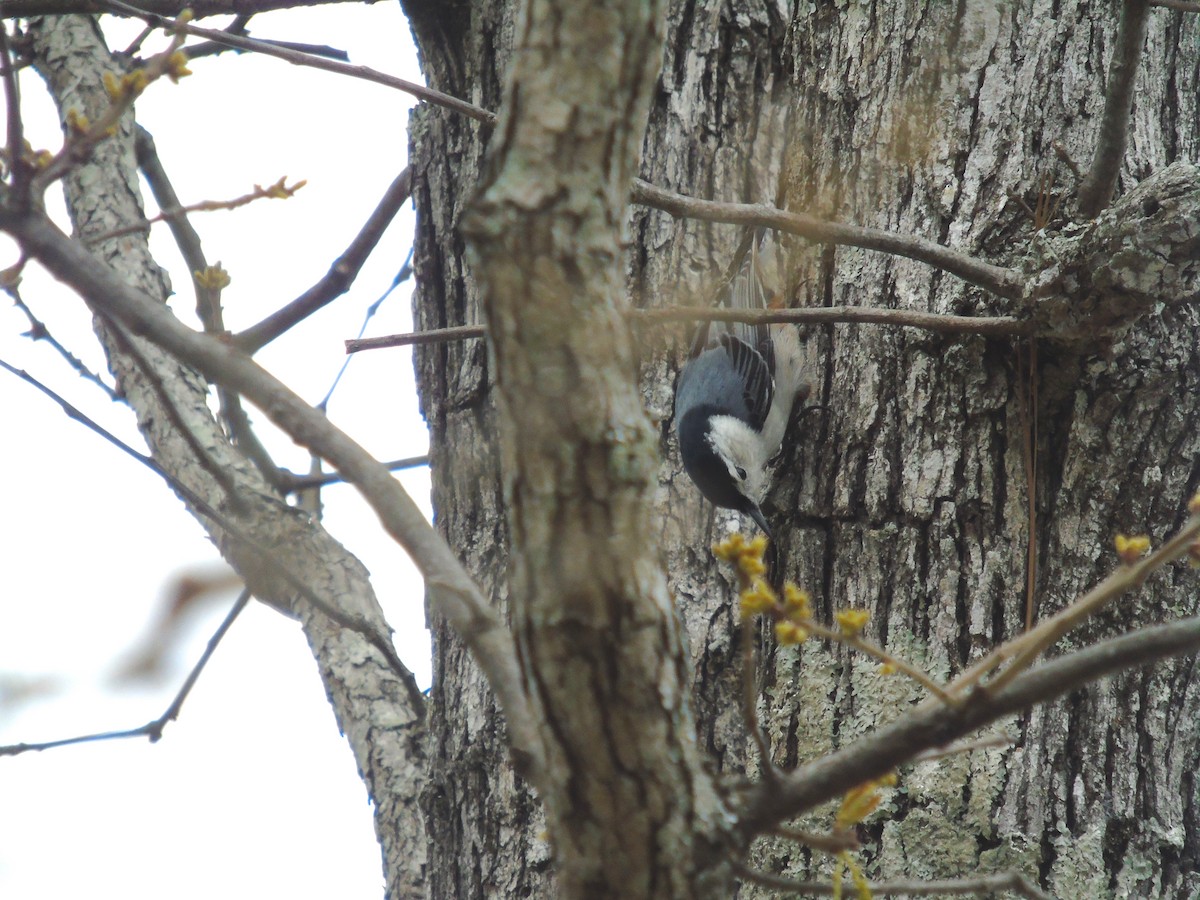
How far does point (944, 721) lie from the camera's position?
112cm

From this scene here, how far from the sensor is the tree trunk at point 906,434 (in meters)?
1.85

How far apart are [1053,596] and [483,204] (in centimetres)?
131

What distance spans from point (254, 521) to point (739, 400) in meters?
1.62

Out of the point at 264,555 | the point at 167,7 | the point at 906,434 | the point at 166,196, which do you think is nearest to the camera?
the point at 264,555

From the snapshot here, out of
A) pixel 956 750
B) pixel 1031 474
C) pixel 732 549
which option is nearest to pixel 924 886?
pixel 956 750

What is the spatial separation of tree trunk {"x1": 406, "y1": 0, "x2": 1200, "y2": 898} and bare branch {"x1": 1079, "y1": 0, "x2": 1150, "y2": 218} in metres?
0.13

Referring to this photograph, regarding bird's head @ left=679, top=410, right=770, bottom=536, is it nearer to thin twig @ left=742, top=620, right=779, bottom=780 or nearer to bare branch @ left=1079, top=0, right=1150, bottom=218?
bare branch @ left=1079, top=0, right=1150, bottom=218

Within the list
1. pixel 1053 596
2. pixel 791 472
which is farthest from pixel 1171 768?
pixel 791 472

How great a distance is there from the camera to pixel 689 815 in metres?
1.15

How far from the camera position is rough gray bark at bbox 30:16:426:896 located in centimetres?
249

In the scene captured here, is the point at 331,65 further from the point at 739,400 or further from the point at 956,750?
the point at 739,400

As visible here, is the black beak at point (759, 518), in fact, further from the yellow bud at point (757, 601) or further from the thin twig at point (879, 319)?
the yellow bud at point (757, 601)

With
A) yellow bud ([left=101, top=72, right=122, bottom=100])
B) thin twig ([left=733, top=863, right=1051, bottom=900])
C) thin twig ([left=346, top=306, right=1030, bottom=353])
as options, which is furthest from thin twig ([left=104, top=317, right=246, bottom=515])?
thin twig ([left=733, top=863, right=1051, bottom=900])

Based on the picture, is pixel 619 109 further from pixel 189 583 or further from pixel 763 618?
pixel 189 583
